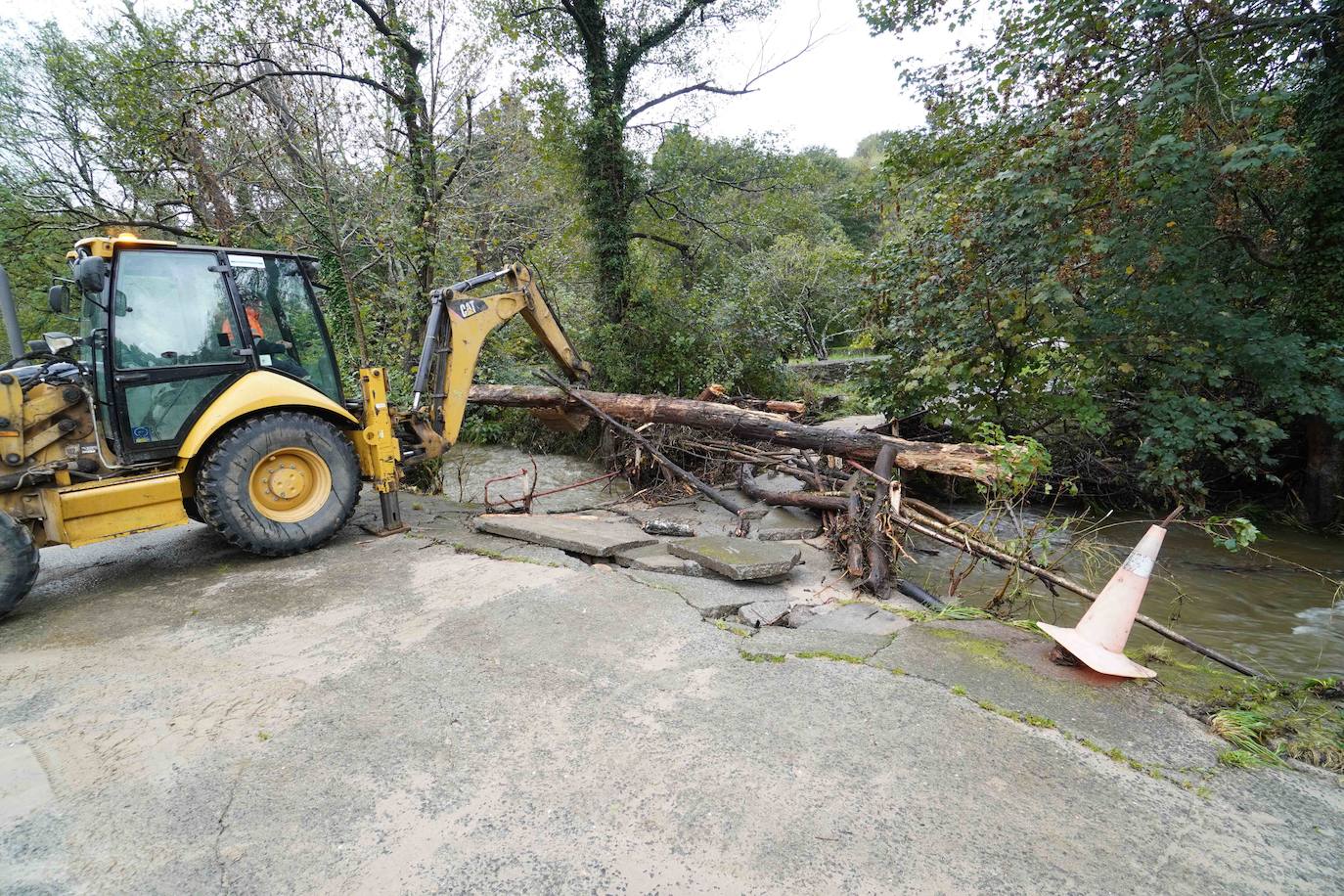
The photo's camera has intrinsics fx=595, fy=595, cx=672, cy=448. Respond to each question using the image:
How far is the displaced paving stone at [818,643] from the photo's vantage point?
127 inches

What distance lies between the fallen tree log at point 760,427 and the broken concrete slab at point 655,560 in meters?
2.41

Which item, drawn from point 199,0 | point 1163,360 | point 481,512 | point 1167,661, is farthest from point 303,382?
point 1163,360

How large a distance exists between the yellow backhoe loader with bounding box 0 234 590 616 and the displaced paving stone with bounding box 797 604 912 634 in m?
4.03

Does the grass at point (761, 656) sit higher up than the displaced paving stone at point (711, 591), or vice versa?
the grass at point (761, 656)

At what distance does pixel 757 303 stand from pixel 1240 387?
20.7 feet

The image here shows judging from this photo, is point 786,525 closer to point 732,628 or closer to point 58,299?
point 732,628

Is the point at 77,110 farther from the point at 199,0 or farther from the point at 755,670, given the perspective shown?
the point at 755,670

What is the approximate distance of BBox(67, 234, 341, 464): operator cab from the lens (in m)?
4.20

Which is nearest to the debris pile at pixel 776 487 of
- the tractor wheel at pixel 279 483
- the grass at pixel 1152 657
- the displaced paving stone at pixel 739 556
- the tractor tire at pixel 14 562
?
the displaced paving stone at pixel 739 556

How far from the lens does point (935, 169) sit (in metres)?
7.65

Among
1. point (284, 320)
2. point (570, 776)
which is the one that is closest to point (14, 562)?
point (284, 320)

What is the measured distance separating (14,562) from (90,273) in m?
1.88

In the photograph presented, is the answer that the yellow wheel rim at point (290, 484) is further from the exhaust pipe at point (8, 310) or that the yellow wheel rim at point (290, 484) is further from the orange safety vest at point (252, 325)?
the exhaust pipe at point (8, 310)

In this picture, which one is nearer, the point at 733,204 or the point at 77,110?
the point at 733,204
